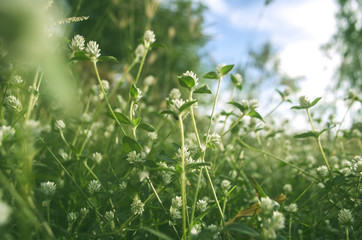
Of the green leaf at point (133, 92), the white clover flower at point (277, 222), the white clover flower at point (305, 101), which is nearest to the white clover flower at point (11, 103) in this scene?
the green leaf at point (133, 92)

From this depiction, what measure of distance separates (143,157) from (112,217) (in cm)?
20

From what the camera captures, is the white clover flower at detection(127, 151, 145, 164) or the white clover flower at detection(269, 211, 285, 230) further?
the white clover flower at detection(127, 151, 145, 164)

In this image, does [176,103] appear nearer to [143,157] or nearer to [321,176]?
[143,157]

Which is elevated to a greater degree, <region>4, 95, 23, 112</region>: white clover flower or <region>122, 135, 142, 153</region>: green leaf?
<region>4, 95, 23, 112</region>: white clover flower

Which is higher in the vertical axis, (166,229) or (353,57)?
(353,57)

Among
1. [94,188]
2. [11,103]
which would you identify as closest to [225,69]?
[94,188]

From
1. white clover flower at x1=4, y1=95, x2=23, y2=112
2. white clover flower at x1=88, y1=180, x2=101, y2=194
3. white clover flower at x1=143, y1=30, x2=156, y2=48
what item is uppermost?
white clover flower at x1=143, y1=30, x2=156, y2=48

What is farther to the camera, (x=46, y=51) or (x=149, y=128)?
(x=149, y=128)

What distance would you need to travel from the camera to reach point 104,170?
4.06 feet

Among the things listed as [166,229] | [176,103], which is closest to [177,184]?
[166,229]

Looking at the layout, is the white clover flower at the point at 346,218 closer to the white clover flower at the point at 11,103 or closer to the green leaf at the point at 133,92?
the green leaf at the point at 133,92

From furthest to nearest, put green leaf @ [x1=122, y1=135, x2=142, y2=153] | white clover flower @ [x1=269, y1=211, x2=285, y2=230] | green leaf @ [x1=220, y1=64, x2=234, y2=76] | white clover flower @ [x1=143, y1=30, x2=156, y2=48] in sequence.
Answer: white clover flower @ [x1=143, y1=30, x2=156, y2=48], green leaf @ [x1=220, y1=64, x2=234, y2=76], green leaf @ [x1=122, y1=135, x2=142, y2=153], white clover flower @ [x1=269, y1=211, x2=285, y2=230]

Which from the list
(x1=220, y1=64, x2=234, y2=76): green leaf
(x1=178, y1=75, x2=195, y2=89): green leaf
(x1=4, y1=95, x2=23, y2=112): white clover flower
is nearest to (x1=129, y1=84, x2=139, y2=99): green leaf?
(x1=178, y1=75, x2=195, y2=89): green leaf

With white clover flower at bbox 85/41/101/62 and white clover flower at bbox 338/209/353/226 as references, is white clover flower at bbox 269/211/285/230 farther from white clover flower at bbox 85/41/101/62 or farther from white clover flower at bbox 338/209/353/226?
white clover flower at bbox 85/41/101/62
